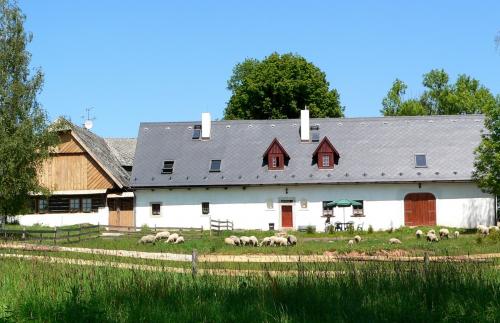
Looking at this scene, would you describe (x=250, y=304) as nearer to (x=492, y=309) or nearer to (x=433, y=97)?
(x=492, y=309)

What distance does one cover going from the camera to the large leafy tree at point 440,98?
236 feet

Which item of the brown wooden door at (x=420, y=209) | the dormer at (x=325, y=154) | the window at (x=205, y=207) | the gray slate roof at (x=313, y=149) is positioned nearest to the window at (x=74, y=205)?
the gray slate roof at (x=313, y=149)

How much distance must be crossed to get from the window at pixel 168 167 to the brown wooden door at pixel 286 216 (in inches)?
327

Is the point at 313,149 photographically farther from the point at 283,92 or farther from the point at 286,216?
the point at 283,92

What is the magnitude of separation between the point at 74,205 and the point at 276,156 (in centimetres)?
1476

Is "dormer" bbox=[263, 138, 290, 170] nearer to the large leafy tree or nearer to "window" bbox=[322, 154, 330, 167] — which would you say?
"window" bbox=[322, 154, 330, 167]

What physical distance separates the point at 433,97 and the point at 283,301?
69.3 m

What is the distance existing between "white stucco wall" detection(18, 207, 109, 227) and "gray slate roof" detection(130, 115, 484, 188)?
152 inches

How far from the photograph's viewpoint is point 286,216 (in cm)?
4853

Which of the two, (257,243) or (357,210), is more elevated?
(357,210)

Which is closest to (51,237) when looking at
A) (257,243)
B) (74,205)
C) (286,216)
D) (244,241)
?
(244,241)

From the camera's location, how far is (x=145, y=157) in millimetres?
52031

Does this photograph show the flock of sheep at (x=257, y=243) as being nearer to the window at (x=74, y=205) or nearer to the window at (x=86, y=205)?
the window at (x=86, y=205)

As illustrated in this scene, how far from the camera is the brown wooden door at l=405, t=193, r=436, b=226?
47.4m
